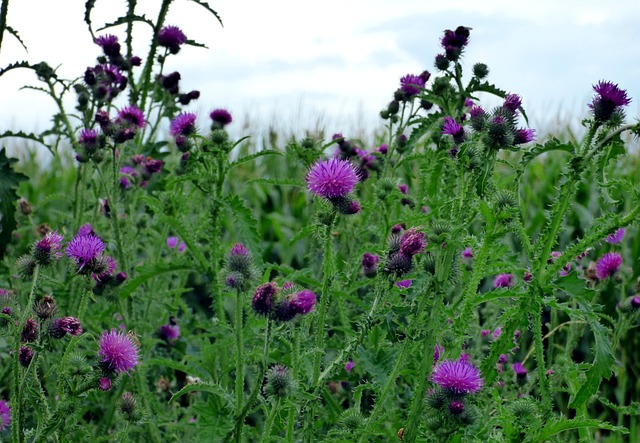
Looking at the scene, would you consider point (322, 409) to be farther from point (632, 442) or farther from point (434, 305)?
point (632, 442)

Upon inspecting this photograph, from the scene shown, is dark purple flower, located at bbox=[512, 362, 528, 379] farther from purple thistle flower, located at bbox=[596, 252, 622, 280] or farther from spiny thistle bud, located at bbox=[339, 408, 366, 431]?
spiny thistle bud, located at bbox=[339, 408, 366, 431]

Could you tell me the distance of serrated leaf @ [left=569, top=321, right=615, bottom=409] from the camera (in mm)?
2557

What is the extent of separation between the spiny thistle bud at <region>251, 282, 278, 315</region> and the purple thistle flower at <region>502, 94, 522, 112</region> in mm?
1109

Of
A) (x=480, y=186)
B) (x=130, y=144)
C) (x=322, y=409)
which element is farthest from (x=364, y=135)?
(x=480, y=186)

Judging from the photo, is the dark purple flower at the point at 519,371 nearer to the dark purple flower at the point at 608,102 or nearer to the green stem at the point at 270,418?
the dark purple flower at the point at 608,102

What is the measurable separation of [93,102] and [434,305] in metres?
2.52

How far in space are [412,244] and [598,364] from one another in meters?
0.70

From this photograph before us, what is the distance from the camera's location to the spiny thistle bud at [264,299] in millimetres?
2260

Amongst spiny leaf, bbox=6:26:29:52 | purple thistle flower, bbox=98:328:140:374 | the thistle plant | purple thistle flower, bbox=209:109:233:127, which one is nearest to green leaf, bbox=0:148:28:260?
the thistle plant

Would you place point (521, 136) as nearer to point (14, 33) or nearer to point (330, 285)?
point (330, 285)

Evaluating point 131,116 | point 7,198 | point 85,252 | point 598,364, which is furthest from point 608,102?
point 7,198

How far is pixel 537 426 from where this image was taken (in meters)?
2.62

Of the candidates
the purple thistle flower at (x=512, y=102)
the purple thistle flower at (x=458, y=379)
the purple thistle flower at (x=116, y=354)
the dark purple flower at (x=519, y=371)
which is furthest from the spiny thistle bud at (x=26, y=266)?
the dark purple flower at (x=519, y=371)

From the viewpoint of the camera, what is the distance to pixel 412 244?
8.35 ft
